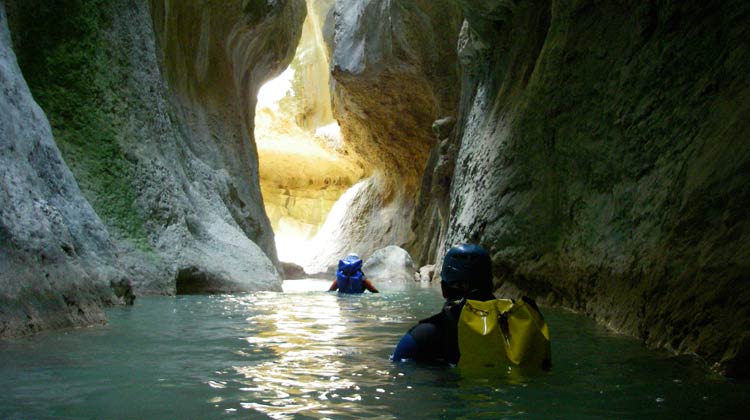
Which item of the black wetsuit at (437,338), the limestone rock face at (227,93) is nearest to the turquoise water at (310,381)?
the black wetsuit at (437,338)

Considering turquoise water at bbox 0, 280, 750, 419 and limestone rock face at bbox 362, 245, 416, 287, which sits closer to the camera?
turquoise water at bbox 0, 280, 750, 419

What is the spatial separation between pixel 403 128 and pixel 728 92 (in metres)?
21.5

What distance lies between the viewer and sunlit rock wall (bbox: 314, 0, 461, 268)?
20844 millimetres

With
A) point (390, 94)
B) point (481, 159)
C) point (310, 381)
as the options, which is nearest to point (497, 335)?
point (310, 381)

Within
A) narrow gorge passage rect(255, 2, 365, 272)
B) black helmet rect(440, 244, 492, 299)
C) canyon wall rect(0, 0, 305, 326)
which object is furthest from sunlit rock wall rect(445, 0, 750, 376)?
narrow gorge passage rect(255, 2, 365, 272)

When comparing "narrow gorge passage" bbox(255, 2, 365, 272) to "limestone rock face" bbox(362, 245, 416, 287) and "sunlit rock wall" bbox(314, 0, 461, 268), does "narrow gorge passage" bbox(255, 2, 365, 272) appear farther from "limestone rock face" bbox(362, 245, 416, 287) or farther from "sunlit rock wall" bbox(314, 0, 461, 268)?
"limestone rock face" bbox(362, 245, 416, 287)

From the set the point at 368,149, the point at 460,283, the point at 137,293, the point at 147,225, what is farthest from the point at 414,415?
the point at 368,149

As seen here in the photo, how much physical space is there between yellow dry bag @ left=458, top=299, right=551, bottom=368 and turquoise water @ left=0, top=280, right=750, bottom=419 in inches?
4.1

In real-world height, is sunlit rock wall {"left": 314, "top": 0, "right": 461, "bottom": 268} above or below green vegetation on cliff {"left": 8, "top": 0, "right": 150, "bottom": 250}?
above

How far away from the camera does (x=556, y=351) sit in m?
4.43

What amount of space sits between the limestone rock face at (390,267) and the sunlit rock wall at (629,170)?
8.32 metres

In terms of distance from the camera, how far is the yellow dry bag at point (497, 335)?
10.8ft

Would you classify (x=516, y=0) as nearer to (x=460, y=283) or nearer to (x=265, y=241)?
(x=460, y=283)

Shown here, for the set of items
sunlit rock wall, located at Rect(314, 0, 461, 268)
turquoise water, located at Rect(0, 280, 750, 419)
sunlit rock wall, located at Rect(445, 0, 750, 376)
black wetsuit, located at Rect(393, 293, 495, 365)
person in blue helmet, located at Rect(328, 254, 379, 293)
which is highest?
sunlit rock wall, located at Rect(314, 0, 461, 268)
